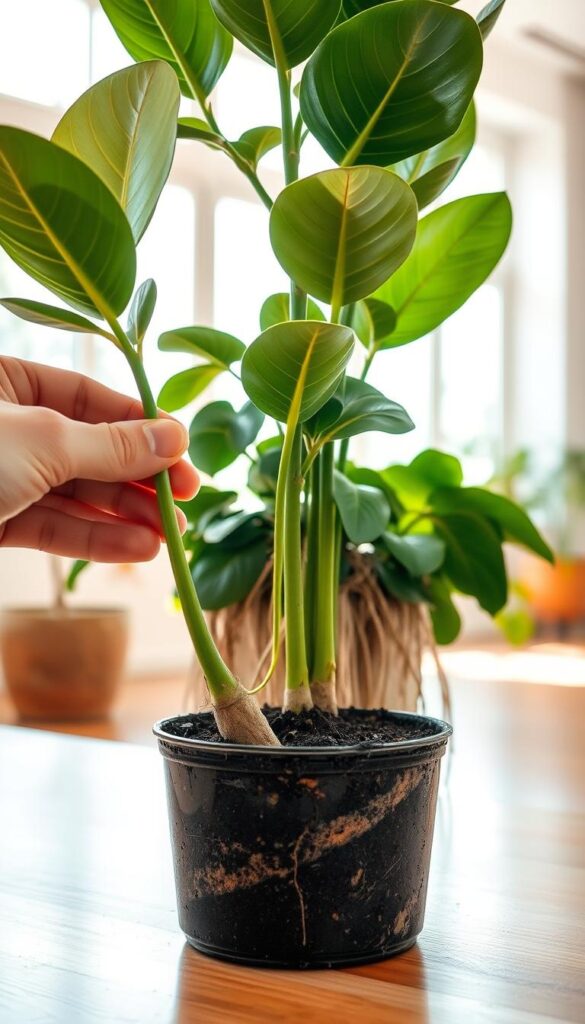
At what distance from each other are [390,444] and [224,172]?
1585 mm

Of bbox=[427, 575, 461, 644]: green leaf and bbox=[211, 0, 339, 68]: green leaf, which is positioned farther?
bbox=[427, 575, 461, 644]: green leaf

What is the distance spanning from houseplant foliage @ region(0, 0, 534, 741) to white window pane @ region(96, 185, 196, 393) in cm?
316

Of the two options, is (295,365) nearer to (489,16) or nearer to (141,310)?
(141,310)

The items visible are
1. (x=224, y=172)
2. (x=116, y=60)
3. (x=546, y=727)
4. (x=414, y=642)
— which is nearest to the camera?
(x=414, y=642)

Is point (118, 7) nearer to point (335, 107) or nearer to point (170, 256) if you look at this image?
point (335, 107)

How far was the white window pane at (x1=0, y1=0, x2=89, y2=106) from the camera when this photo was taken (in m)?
3.62

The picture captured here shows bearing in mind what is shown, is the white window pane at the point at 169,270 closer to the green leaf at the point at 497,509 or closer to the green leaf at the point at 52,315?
the green leaf at the point at 497,509

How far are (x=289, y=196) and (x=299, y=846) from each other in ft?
1.27

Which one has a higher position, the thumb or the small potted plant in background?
the thumb

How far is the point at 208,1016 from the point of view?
61cm

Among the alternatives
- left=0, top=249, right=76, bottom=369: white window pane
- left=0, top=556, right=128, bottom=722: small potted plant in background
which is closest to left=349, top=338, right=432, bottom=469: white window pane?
left=0, top=249, right=76, bottom=369: white window pane

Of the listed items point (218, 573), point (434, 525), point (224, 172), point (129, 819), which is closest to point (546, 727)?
point (434, 525)

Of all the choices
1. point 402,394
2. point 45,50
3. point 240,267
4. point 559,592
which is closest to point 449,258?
point 45,50

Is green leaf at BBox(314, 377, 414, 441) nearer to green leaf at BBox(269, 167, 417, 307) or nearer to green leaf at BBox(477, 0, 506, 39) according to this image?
green leaf at BBox(269, 167, 417, 307)
